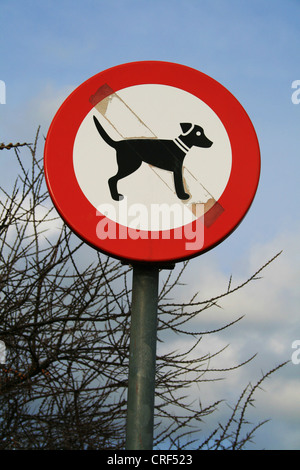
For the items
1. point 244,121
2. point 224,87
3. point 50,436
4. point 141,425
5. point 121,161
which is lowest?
point 141,425

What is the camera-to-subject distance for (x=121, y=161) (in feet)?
4.99

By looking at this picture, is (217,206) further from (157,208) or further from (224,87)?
(224,87)

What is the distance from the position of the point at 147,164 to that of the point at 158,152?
0.05 metres

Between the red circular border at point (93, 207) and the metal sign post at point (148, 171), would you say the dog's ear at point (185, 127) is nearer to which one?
the metal sign post at point (148, 171)

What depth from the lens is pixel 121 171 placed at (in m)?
1.52

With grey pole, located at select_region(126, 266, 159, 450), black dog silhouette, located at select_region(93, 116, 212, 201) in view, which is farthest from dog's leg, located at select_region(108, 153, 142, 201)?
grey pole, located at select_region(126, 266, 159, 450)

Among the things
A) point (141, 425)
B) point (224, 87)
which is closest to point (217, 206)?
point (224, 87)

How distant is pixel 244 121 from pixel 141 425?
98cm

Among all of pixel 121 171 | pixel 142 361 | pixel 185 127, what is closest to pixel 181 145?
pixel 185 127

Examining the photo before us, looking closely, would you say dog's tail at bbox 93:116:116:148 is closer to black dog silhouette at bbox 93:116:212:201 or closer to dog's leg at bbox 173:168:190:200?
black dog silhouette at bbox 93:116:212:201

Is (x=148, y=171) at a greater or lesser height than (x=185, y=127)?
lesser

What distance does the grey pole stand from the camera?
51.8 inches

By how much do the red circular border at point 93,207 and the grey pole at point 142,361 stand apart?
84mm

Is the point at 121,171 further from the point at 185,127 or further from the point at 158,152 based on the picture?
the point at 185,127
